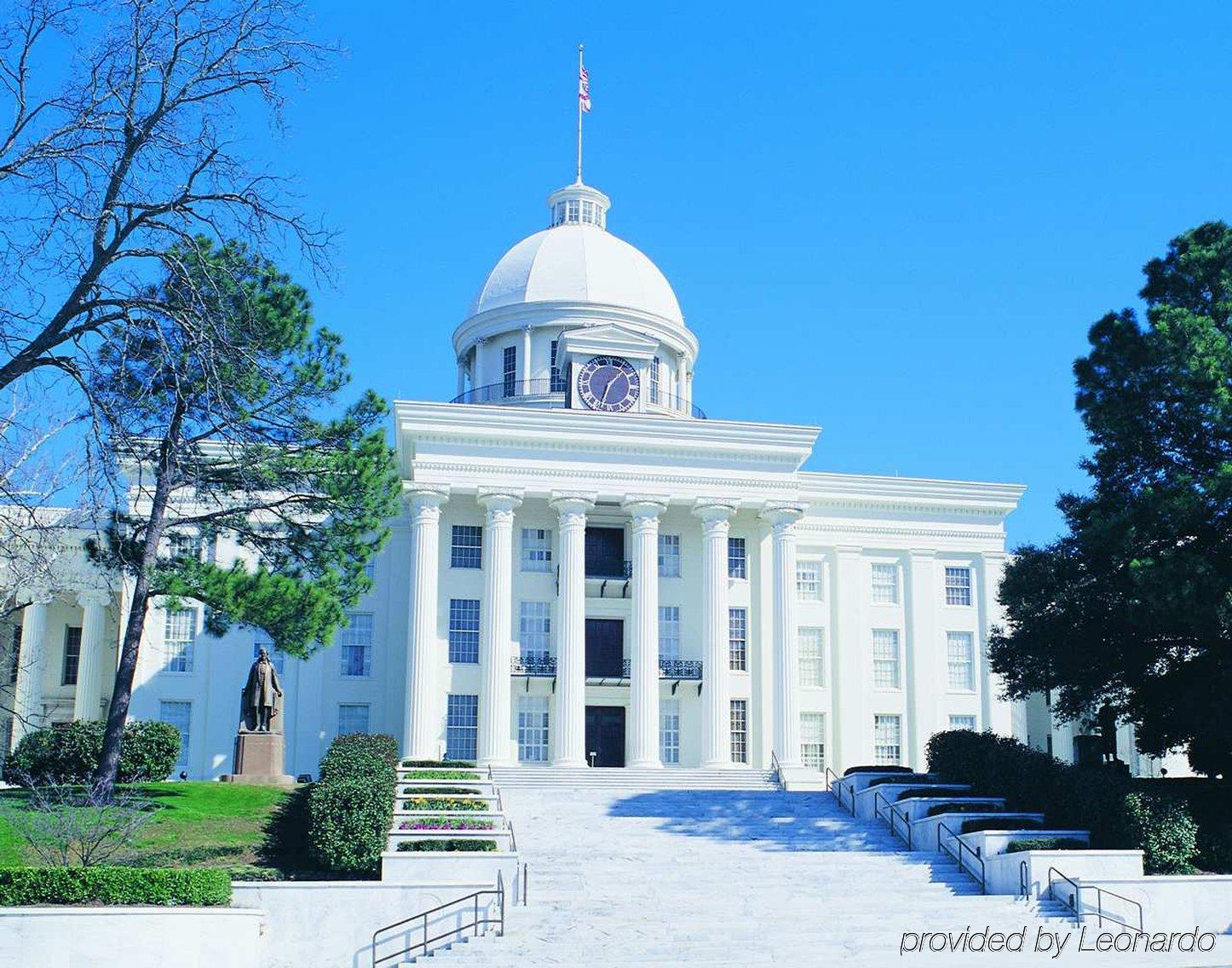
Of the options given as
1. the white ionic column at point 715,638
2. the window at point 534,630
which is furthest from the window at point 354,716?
the white ionic column at point 715,638

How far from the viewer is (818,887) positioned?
91.8 feet

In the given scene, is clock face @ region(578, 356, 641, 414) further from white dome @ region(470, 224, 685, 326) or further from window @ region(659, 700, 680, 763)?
window @ region(659, 700, 680, 763)

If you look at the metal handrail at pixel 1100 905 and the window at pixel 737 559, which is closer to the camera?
the metal handrail at pixel 1100 905

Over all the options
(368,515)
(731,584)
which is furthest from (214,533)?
(731,584)

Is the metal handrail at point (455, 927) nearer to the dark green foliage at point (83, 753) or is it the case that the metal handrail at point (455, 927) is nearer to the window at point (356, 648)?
the dark green foliage at point (83, 753)

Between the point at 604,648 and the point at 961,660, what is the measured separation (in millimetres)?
13265

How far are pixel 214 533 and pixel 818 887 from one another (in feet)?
49.0

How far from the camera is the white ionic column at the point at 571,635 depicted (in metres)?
43.0

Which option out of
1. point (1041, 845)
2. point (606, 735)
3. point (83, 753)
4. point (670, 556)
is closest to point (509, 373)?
point (670, 556)

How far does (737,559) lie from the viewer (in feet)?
157

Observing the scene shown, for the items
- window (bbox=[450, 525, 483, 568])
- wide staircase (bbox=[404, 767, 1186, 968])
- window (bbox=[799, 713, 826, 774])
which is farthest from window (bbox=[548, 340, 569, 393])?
wide staircase (bbox=[404, 767, 1186, 968])

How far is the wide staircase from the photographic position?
23328mm

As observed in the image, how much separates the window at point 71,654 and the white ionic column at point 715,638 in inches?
941

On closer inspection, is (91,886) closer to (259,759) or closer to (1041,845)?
(259,759)
